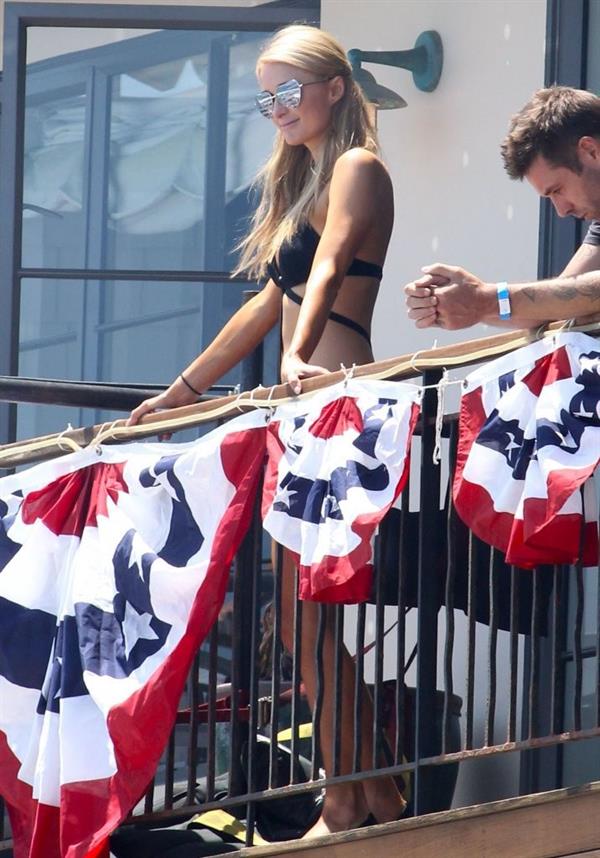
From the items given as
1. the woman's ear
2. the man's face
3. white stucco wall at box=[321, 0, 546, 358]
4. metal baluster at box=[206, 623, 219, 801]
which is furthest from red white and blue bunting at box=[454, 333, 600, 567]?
white stucco wall at box=[321, 0, 546, 358]

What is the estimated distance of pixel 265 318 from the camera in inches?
195

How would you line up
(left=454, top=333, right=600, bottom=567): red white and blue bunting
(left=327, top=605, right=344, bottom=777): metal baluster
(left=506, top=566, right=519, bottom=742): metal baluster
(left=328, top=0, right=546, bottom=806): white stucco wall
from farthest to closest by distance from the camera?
(left=328, top=0, right=546, bottom=806): white stucco wall
(left=327, top=605, right=344, bottom=777): metal baluster
(left=506, top=566, right=519, bottom=742): metal baluster
(left=454, top=333, right=600, bottom=567): red white and blue bunting

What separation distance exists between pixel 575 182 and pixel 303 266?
92cm

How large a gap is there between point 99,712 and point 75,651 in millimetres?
184

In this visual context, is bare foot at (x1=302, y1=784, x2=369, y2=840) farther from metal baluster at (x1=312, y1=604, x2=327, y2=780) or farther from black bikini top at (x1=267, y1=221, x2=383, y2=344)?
black bikini top at (x1=267, y1=221, x2=383, y2=344)

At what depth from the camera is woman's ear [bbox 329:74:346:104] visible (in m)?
4.60

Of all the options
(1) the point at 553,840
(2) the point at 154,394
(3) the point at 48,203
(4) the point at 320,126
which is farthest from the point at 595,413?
(3) the point at 48,203

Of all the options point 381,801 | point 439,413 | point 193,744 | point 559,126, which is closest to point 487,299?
point 439,413

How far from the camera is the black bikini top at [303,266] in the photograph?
4461 mm

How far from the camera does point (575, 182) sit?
3.90m

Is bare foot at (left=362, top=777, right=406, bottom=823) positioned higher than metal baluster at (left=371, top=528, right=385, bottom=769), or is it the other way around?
metal baluster at (left=371, top=528, right=385, bottom=769)

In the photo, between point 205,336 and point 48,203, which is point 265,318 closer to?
point 205,336

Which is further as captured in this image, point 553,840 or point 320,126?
point 320,126

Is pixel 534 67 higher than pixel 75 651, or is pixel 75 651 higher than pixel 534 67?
pixel 534 67
